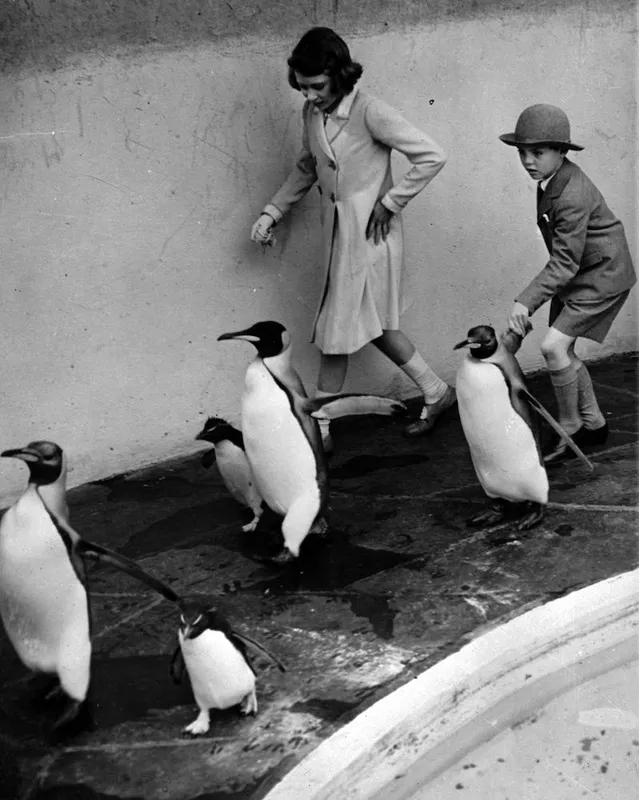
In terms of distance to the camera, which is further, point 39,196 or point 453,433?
point 453,433

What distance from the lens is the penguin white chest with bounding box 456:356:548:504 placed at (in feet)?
12.7

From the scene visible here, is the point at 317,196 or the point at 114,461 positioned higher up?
the point at 317,196

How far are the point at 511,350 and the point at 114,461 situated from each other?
5.27 feet

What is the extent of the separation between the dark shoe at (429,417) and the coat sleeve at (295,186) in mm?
1004

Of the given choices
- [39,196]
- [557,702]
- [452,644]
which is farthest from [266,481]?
[39,196]

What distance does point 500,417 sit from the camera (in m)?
3.86

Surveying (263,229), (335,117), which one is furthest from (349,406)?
(335,117)

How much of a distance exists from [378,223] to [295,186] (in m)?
0.35

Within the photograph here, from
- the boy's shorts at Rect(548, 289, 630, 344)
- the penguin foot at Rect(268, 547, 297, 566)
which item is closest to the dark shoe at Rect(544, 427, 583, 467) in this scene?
the boy's shorts at Rect(548, 289, 630, 344)

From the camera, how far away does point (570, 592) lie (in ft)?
11.9

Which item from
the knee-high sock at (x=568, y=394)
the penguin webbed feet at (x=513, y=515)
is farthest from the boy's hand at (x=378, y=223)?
the penguin webbed feet at (x=513, y=515)

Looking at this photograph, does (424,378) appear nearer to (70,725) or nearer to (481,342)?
(481,342)

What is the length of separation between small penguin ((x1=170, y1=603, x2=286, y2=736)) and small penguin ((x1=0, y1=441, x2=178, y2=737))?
0.10m

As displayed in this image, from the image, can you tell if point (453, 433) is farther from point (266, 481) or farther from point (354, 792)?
point (354, 792)
